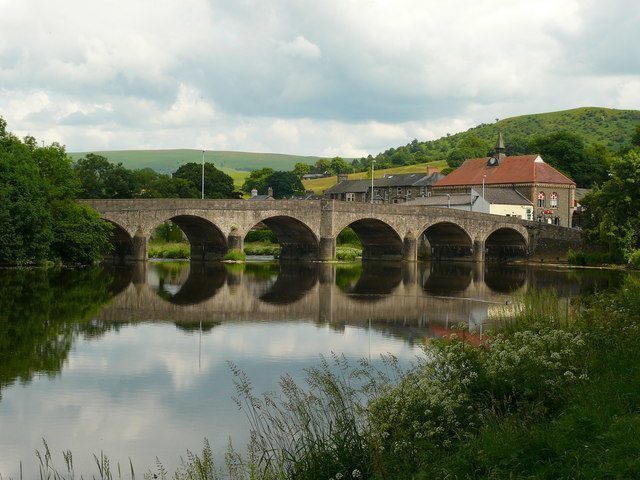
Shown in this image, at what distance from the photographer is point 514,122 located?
179 metres

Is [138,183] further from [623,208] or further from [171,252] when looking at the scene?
[623,208]

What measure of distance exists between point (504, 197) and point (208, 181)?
107 feet

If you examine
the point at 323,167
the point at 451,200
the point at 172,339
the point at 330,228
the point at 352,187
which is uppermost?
the point at 323,167

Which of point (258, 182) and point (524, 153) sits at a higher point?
point (524, 153)

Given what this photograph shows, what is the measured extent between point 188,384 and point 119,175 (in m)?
73.2

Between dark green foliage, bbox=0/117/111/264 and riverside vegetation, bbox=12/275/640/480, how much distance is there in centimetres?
3291

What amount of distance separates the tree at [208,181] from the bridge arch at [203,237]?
3117 centimetres

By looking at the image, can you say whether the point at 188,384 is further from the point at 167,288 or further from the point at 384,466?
the point at 167,288

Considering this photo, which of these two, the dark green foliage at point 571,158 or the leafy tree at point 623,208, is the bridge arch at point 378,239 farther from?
the dark green foliage at point 571,158

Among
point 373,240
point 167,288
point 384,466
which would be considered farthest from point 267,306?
point 373,240

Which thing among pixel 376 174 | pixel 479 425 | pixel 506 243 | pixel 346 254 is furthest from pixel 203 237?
pixel 376 174

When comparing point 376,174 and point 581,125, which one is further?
point 581,125

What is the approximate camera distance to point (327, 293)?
121ft

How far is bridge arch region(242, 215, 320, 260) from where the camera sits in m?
61.0
